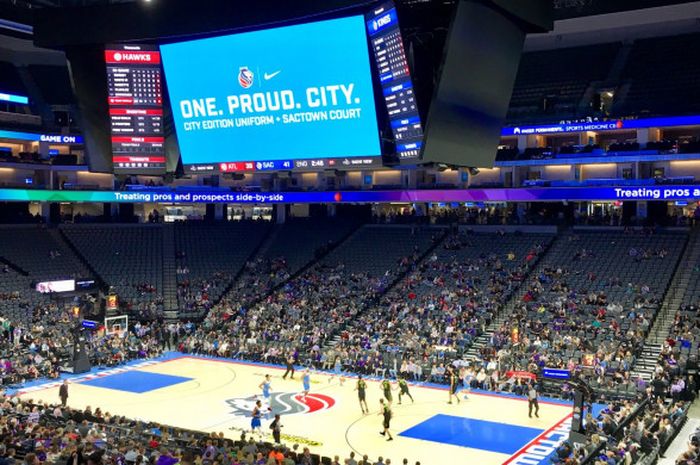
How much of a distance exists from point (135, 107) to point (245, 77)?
5394mm

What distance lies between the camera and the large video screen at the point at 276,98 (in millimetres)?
25625

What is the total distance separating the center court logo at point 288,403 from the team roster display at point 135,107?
1024 cm

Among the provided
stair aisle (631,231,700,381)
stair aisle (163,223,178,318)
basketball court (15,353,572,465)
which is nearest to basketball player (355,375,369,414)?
basketball court (15,353,572,465)

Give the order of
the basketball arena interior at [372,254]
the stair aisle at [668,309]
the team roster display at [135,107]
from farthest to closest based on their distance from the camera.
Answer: the team roster display at [135,107]
the stair aisle at [668,309]
the basketball arena interior at [372,254]

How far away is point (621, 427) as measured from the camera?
2084cm

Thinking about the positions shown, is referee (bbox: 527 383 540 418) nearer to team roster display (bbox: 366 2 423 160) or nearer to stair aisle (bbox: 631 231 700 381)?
stair aisle (bbox: 631 231 700 381)

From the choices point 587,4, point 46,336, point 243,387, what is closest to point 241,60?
point 243,387

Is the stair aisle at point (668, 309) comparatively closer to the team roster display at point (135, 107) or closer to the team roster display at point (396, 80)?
the team roster display at point (396, 80)

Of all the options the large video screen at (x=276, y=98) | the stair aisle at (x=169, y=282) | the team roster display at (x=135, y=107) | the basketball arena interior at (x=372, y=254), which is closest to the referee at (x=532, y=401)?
the basketball arena interior at (x=372, y=254)

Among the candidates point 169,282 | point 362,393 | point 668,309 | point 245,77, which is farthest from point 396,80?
point 169,282

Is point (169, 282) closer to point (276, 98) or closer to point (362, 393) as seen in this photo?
point (276, 98)

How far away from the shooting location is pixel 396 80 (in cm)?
2370

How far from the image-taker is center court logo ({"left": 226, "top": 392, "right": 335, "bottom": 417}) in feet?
86.4

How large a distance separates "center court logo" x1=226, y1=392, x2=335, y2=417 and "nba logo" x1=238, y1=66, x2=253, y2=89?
38.1 feet
